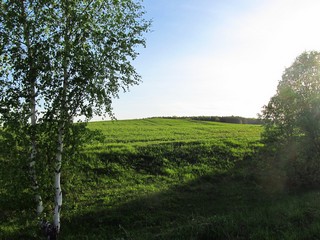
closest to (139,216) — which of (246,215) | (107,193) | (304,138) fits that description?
(107,193)

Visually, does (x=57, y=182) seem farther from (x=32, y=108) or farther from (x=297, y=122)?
(x=297, y=122)

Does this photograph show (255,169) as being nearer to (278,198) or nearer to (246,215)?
(278,198)

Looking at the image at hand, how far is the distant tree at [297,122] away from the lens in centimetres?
1908

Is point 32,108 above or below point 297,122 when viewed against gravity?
above

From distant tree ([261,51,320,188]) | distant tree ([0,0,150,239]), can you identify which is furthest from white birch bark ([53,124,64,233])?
distant tree ([261,51,320,188])

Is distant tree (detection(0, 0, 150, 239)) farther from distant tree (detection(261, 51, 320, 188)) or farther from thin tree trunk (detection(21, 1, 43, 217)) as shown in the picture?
distant tree (detection(261, 51, 320, 188))

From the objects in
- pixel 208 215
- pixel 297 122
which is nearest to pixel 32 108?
pixel 208 215

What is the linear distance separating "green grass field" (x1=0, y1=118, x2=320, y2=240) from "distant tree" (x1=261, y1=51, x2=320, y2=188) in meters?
2.02

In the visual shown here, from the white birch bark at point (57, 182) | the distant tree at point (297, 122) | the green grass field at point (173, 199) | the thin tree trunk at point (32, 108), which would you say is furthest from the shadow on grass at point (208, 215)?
the thin tree trunk at point (32, 108)

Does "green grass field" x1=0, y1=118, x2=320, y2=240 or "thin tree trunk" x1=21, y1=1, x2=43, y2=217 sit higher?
"thin tree trunk" x1=21, y1=1, x2=43, y2=217

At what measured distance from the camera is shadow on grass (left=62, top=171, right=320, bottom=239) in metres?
10.9

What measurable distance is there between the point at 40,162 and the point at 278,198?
12857 mm

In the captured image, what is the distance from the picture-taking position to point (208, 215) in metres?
15.3

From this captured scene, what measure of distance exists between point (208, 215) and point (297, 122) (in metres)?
8.13
